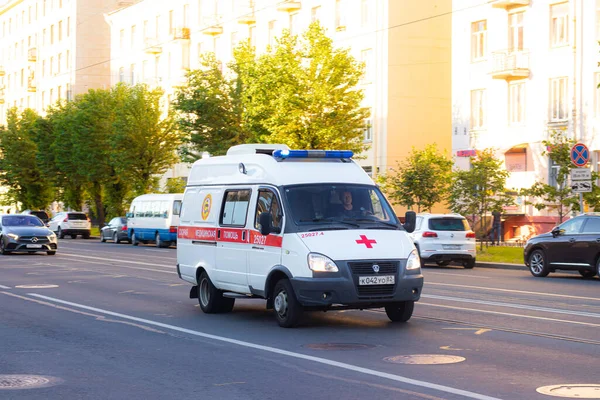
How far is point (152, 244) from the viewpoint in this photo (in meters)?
55.3

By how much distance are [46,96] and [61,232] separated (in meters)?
42.2

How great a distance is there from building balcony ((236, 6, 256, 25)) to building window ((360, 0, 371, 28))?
1124cm

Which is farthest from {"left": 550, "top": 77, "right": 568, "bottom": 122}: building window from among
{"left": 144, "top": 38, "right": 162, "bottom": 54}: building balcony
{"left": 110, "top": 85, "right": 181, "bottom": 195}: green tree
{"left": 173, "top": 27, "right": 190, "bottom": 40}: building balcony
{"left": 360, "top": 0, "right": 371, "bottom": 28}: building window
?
{"left": 144, "top": 38, "right": 162, "bottom": 54}: building balcony

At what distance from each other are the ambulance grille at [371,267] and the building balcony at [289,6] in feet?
156

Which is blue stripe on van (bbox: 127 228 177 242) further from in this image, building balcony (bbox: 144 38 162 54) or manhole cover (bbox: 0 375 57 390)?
manhole cover (bbox: 0 375 57 390)

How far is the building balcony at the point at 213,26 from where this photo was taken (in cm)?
6844

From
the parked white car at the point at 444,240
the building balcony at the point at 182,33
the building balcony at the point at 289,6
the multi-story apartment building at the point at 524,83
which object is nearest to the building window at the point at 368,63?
the multi-story apartment building at the point at 524,83

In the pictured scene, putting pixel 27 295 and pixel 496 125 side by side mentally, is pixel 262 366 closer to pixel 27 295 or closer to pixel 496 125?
pixel 27 295

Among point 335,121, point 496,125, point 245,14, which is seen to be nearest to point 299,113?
point 335,121

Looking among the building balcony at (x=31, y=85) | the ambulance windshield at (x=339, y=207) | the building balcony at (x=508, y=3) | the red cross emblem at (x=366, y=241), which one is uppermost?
the building balcony at (x=31, y=85)

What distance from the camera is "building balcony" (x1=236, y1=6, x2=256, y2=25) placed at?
64562mm

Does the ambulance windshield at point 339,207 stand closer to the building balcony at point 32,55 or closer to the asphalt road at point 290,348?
the asphalt road at point 290,348

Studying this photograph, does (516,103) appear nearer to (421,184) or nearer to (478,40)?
(478,40)

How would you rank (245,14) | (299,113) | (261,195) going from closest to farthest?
(261,195), (299,113), (245,14)
